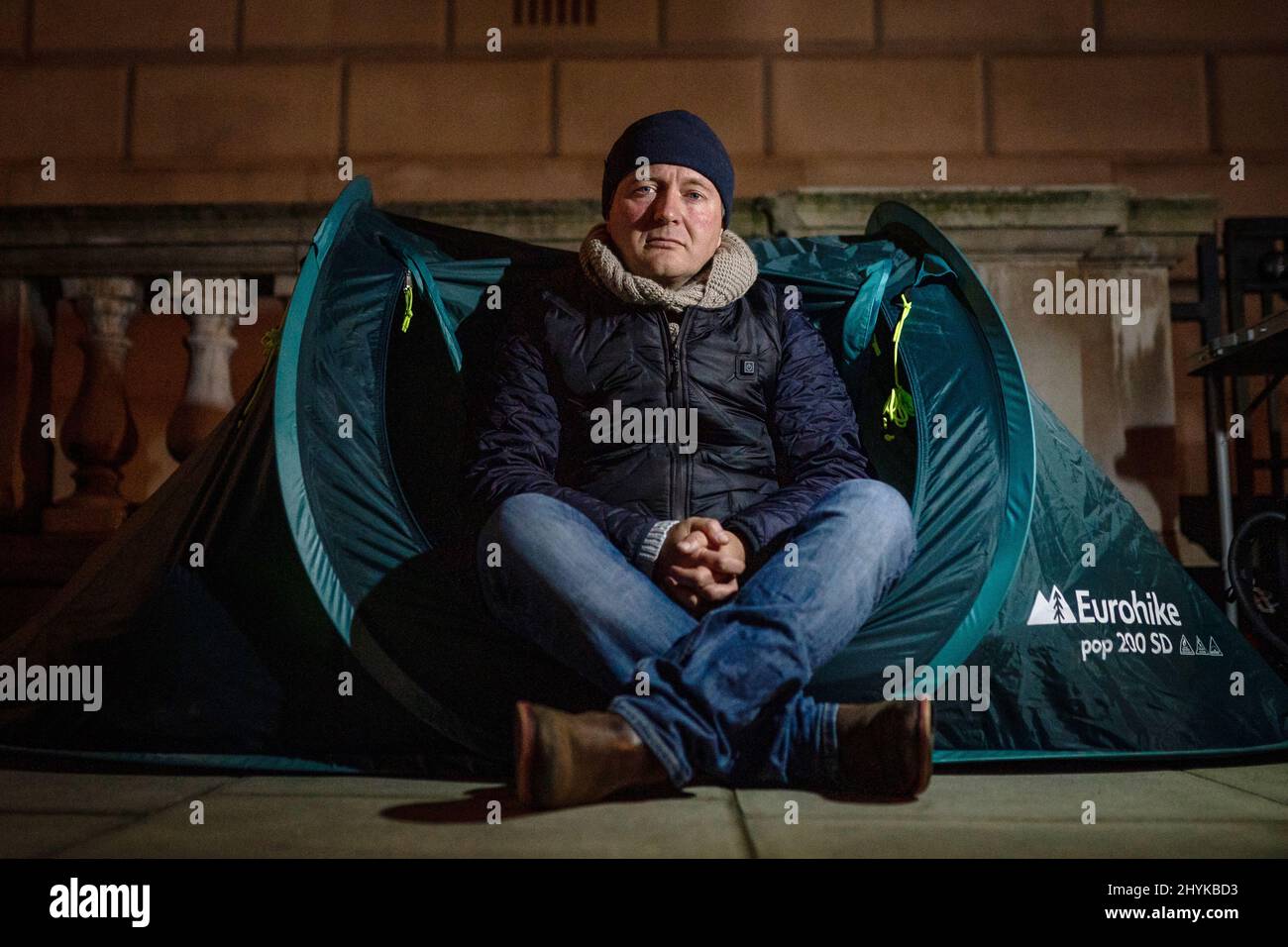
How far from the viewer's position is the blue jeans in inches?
49.2

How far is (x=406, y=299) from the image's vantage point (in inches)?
73.3

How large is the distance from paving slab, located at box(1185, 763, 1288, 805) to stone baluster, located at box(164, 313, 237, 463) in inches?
102

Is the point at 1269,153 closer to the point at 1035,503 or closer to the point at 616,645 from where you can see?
the point at 1035,503

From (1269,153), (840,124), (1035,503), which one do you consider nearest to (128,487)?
(1035,503)

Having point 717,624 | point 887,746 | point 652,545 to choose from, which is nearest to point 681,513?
point 652,545

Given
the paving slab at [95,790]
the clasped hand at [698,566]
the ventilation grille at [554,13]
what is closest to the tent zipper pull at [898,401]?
the clasped hand at [698,566]

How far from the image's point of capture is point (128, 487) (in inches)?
124

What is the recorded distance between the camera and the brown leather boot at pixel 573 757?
3.84 ft

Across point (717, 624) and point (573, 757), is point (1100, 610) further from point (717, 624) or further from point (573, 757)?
point (573, 757)

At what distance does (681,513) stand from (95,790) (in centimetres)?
98

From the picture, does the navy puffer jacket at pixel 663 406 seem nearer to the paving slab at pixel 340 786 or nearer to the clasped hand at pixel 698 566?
the clasped hand at pixel 698 566

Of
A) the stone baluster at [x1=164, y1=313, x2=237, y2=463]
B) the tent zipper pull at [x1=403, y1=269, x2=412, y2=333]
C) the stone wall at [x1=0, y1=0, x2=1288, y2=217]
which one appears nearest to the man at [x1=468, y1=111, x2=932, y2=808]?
the tent zipper pull at [x1=403, y1=269, x2=412, y2=333]

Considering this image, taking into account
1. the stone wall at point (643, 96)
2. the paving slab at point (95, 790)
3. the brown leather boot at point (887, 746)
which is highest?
the stone wall at point (643, 96)

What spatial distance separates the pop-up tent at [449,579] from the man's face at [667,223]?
0.74ft
